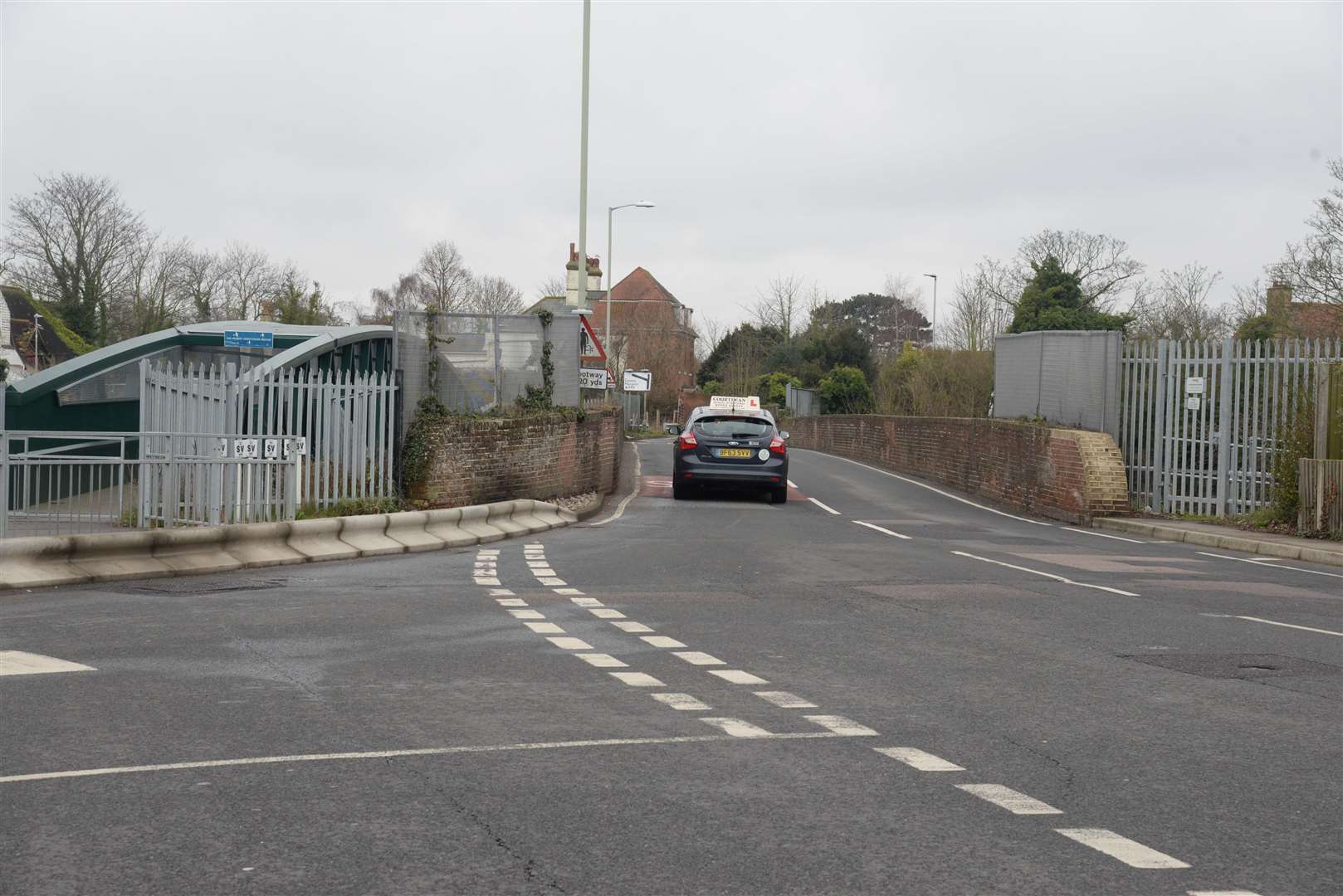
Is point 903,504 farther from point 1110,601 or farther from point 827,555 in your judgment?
point 1110,601

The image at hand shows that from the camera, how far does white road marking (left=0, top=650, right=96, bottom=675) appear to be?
8000mm

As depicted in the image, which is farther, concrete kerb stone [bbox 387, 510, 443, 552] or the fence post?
the fence post

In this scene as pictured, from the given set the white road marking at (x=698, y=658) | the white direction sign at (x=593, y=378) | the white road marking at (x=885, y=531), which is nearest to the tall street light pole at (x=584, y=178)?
the white direction sign at (x=593, y=378)

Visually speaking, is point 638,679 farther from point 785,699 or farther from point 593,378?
point 593,378

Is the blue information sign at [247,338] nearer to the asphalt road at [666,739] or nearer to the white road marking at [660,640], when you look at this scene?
the asphalt road at [666,739]

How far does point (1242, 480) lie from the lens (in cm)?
2233

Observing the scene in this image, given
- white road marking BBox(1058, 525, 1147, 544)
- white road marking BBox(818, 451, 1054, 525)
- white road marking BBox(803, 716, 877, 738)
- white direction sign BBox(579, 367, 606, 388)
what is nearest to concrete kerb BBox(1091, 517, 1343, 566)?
white road marking BBox(1058, 525, 1147, 544)

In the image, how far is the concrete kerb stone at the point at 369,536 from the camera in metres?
15.9

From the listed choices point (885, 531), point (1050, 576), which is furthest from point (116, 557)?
point (885, 531)

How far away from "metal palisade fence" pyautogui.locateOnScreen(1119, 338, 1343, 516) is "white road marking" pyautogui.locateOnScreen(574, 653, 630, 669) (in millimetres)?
15046

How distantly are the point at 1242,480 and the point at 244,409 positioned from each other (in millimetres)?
15035

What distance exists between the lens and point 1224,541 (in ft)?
64.6

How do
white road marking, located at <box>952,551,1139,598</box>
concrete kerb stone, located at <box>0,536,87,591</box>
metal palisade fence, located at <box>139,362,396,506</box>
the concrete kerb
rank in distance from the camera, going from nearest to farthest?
concrete kerb stone, located at <box>0,536,87,591</box> → white road marking, located at <box>952,551,1139,598</box> → metal palisade fence, located at <box>139,362,396,506</box> → the concrete kerb

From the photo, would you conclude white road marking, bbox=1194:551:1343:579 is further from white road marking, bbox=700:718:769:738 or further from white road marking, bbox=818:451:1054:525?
white road marking, bbox=700:718:769:738
